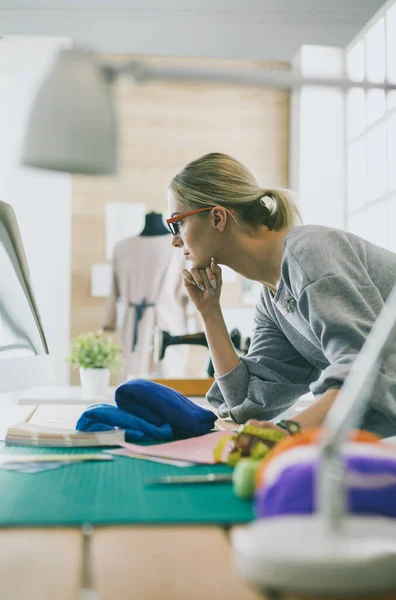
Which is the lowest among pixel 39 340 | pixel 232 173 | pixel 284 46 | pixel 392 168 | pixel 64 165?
pixel 39 340

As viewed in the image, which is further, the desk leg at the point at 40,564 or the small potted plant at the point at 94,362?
the small potted plant at the point at 94,362

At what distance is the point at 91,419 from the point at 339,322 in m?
0.52

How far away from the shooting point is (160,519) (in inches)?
27.8

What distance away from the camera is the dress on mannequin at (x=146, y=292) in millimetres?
3977

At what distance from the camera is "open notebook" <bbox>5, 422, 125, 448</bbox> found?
1.21 m

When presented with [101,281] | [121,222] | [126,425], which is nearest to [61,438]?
[126,425]

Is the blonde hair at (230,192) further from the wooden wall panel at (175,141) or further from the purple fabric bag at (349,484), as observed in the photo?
the wooden wall panel at (175,141)

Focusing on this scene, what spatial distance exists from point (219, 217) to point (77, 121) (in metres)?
0.96

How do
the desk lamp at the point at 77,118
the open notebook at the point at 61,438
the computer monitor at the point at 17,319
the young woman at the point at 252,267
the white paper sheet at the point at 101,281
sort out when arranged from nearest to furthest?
the desk lamp at the point at 77,118 → the open notebook at the point at 61,438 → the young woman at the point at 252,267 → the computer monitor at the point at 17,319 → the white paper sheet at the point at 101,281

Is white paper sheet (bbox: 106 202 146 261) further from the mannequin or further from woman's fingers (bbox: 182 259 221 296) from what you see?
woman's fingers (bbox: 182 259 221 296)

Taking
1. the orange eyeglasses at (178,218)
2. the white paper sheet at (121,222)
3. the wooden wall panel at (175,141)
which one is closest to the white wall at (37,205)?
the wooden wall panel at (175,141)

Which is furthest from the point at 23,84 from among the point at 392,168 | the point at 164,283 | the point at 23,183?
the point at 392,168

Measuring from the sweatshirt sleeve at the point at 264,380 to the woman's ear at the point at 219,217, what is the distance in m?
0.27

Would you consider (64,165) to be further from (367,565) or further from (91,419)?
(91,419)
